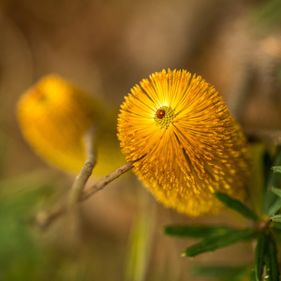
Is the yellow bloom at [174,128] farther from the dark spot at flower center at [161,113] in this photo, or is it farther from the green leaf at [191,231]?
the green leaf at [191,231]

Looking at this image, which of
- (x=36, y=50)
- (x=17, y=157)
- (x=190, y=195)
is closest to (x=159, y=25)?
(x=36, y=50)

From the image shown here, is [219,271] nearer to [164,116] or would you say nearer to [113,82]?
[164,116]

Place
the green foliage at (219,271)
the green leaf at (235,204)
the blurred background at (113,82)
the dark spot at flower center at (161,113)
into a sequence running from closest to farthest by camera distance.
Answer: the dark spot at flower center at (161,113)
the green leaf at (235,204)
the green foliage at (219,271)
the blurred background at (113,82)

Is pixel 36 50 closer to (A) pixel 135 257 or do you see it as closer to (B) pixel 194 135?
(A) pixel 135 257

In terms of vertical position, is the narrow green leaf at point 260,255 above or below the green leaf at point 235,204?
below

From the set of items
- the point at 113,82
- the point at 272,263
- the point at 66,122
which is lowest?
the point at 272,263

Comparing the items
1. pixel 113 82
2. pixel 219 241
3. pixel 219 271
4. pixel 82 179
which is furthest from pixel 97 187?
pixel 113 82

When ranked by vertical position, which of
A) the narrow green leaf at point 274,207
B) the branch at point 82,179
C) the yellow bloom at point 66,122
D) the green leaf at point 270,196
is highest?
the yellow bloom at point 66,122

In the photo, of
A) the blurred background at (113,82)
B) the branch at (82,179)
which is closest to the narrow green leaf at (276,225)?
the branch at (82,179)
